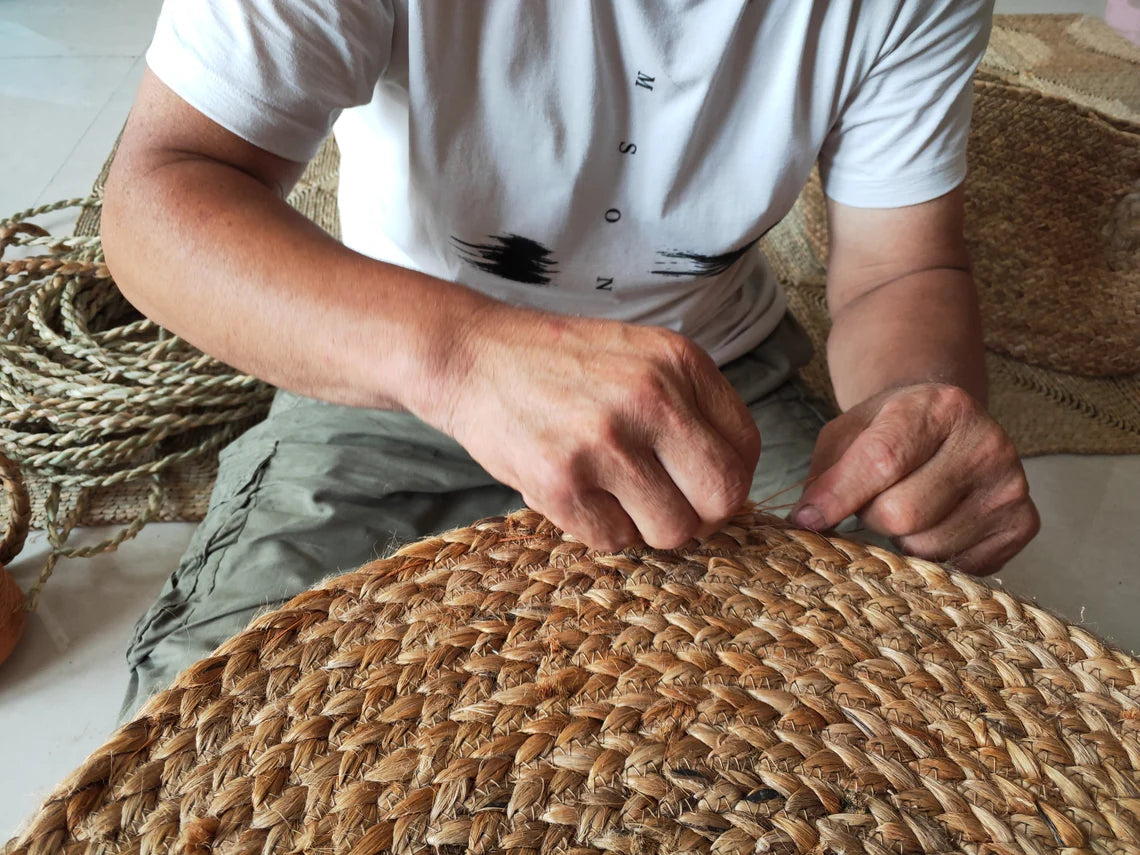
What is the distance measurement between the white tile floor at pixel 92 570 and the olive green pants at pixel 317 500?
0.16 m

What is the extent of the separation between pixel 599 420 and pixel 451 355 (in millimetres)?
80

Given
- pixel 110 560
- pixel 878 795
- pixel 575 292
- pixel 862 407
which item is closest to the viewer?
pixel 878 795

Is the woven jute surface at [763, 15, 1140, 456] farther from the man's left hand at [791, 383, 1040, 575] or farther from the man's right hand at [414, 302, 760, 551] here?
the man's right hand at [414, 302, 760, 551]

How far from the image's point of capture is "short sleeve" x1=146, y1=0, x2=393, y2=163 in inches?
18.7

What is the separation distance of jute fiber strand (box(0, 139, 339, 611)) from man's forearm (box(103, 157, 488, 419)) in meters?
0.55

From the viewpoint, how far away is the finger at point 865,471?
480 mm

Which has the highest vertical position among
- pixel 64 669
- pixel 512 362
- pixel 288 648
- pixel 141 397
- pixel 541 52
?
pixel 541 52

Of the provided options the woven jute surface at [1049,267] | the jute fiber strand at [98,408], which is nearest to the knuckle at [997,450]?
the woven jute surface at [1049,267]

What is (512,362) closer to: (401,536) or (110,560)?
(401,536)

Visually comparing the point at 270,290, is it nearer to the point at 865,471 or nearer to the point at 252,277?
the point at 252,277

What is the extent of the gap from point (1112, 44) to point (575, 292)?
1457mm

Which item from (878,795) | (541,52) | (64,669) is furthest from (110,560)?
(878,795)

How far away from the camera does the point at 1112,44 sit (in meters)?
1.58

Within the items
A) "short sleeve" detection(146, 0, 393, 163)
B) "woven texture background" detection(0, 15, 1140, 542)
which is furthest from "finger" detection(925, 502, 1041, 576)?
"woven texture background" detection(0, 15, 1140, 542)
